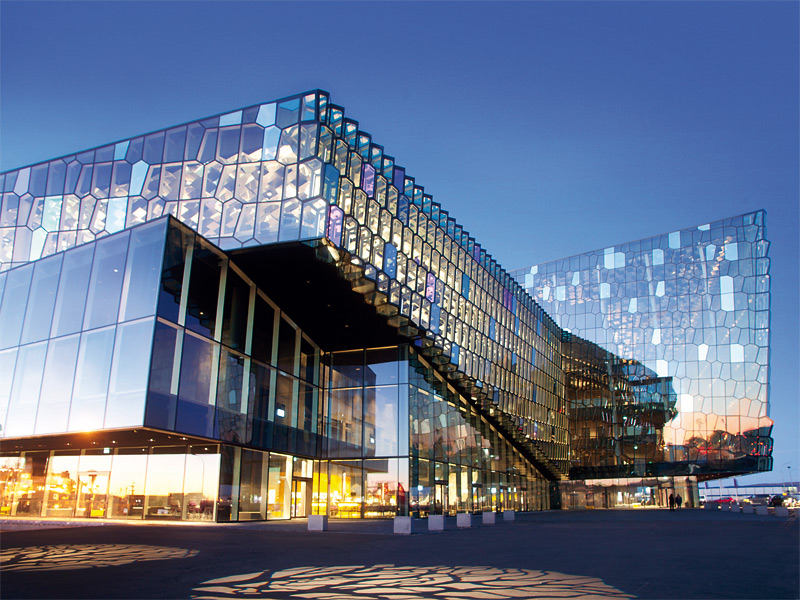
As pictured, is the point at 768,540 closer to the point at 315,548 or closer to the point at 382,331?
Answer: the point at 315,548

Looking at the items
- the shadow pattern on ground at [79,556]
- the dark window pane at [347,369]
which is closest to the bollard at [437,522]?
the shadow pattern on ground at [79,556]

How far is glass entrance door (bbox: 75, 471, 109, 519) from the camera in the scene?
84.2ft

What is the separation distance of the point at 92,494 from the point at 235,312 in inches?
391

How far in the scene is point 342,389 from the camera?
104 ft

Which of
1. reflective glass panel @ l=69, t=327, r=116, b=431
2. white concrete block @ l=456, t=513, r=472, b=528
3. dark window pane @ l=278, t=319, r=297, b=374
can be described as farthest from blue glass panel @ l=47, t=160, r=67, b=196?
white concrete block @ l=456, t=513, r=472, b=528

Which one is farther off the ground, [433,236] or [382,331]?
[433,236]

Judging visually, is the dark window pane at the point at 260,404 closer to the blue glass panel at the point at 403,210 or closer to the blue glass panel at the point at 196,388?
the blue glass panel at the point at 196,388

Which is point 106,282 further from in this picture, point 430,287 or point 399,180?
point 430,287

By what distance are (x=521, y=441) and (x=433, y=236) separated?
1894cm

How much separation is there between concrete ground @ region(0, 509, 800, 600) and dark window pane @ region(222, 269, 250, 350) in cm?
943

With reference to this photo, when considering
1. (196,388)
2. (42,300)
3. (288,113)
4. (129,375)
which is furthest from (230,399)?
(288,113)

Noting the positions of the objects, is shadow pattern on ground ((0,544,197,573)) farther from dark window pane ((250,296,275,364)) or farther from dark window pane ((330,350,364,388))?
dark window pane ((330,350,364,388))

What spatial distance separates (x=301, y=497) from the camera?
3002cm

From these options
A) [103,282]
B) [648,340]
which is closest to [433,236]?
[103,282]
